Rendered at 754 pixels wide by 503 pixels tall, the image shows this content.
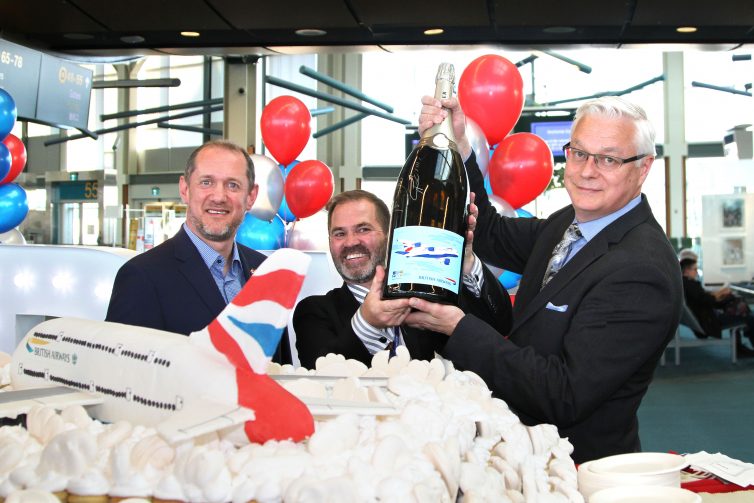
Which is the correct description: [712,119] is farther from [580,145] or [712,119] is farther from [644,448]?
[580,145]

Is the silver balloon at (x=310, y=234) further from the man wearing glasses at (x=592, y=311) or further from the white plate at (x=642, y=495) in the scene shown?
the white plate at (x=642, y=495)

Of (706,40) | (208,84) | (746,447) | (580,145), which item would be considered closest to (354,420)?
(580,145)

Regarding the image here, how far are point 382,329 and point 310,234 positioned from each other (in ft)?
12.7

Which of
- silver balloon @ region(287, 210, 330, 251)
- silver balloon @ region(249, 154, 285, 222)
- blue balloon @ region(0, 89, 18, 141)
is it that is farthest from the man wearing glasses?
blue balloon @ region(0, 89, 18, 141)

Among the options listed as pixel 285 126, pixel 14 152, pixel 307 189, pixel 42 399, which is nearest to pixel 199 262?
pixel 42 399

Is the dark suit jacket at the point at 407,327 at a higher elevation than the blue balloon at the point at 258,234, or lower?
lower

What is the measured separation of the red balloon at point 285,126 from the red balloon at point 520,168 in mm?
1815

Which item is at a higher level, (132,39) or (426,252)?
(132,39)

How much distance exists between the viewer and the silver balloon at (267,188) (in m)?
4.43

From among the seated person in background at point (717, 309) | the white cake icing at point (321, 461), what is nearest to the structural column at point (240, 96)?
the seated person in background at point (717, 309)

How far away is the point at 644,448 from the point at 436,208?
2.97 m

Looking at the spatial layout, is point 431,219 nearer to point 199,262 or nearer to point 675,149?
point 199,262

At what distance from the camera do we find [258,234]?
4.68 meters

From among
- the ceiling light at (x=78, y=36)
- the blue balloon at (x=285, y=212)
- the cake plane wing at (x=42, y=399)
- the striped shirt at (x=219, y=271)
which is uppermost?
the ceiling light at (x=78, y=36)
